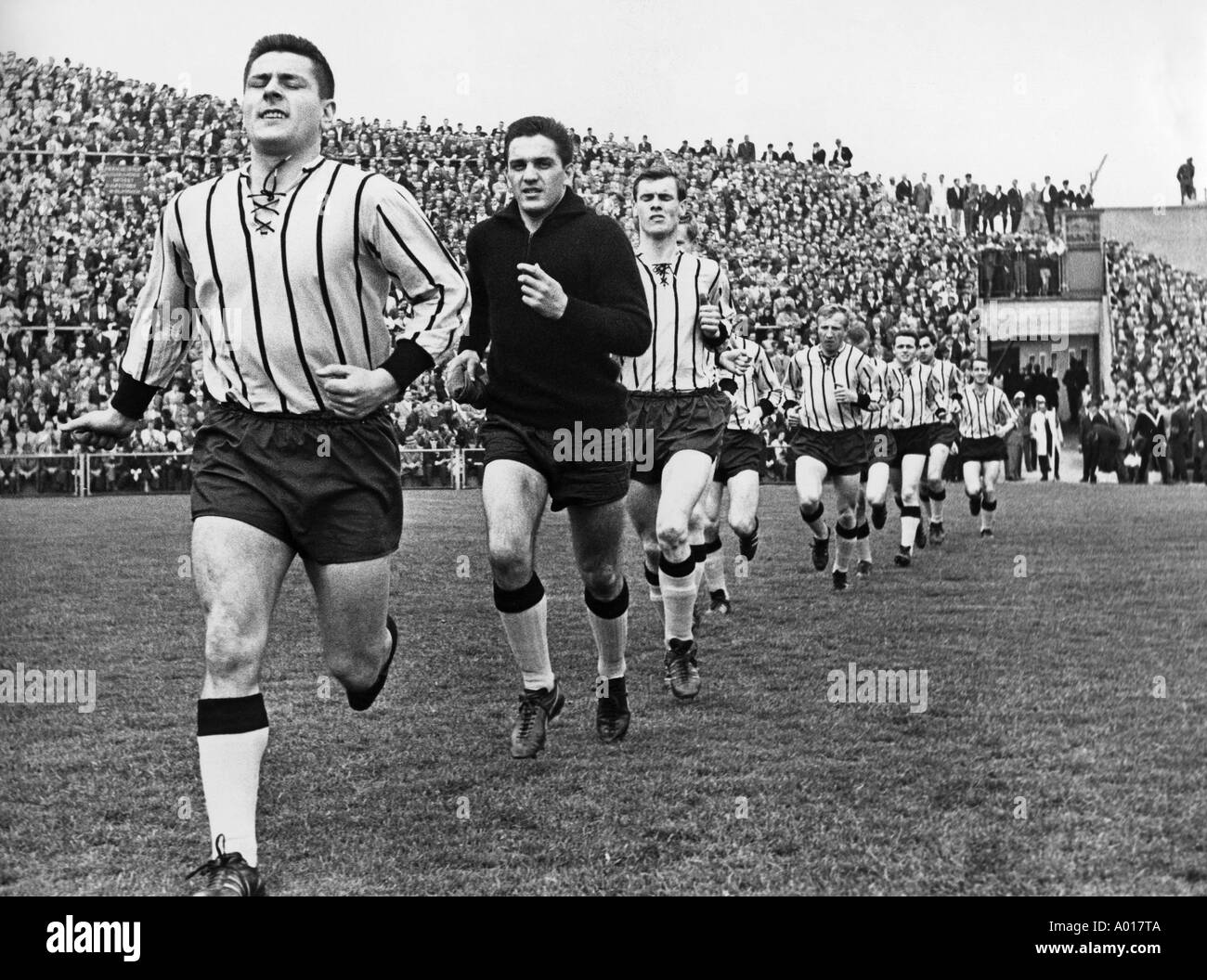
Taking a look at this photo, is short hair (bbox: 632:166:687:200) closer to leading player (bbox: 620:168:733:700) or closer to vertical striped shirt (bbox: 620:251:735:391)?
leading player (bbox: 620:168:733:700)

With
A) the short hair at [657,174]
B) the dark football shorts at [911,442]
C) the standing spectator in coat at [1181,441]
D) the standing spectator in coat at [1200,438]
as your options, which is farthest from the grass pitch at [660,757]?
the standing spectator in coat at [1181,441]

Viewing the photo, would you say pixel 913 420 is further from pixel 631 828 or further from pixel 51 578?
pixel 631 828

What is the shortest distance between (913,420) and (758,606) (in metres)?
2.93

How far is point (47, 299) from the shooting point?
8727 millimetres

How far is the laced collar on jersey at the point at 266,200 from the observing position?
309 cm

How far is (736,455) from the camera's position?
7.33m

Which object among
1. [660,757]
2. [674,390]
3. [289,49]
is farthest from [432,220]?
[660,757]

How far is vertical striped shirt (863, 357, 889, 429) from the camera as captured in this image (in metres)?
8.21

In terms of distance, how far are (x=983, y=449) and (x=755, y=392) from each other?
4.06 metres

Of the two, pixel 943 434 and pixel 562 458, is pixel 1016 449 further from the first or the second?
pixel 562 458

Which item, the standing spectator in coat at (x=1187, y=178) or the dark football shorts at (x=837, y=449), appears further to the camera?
the dark football shorts at (x=837, y=449)

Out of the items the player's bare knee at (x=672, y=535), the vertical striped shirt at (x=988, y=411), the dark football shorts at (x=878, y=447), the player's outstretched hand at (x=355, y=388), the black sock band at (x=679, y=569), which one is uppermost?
the vertical striped shirt at (x=988, y=411)

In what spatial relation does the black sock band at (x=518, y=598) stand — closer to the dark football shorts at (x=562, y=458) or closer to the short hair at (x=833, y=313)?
the dark football shorts at (x=562, y=458)
